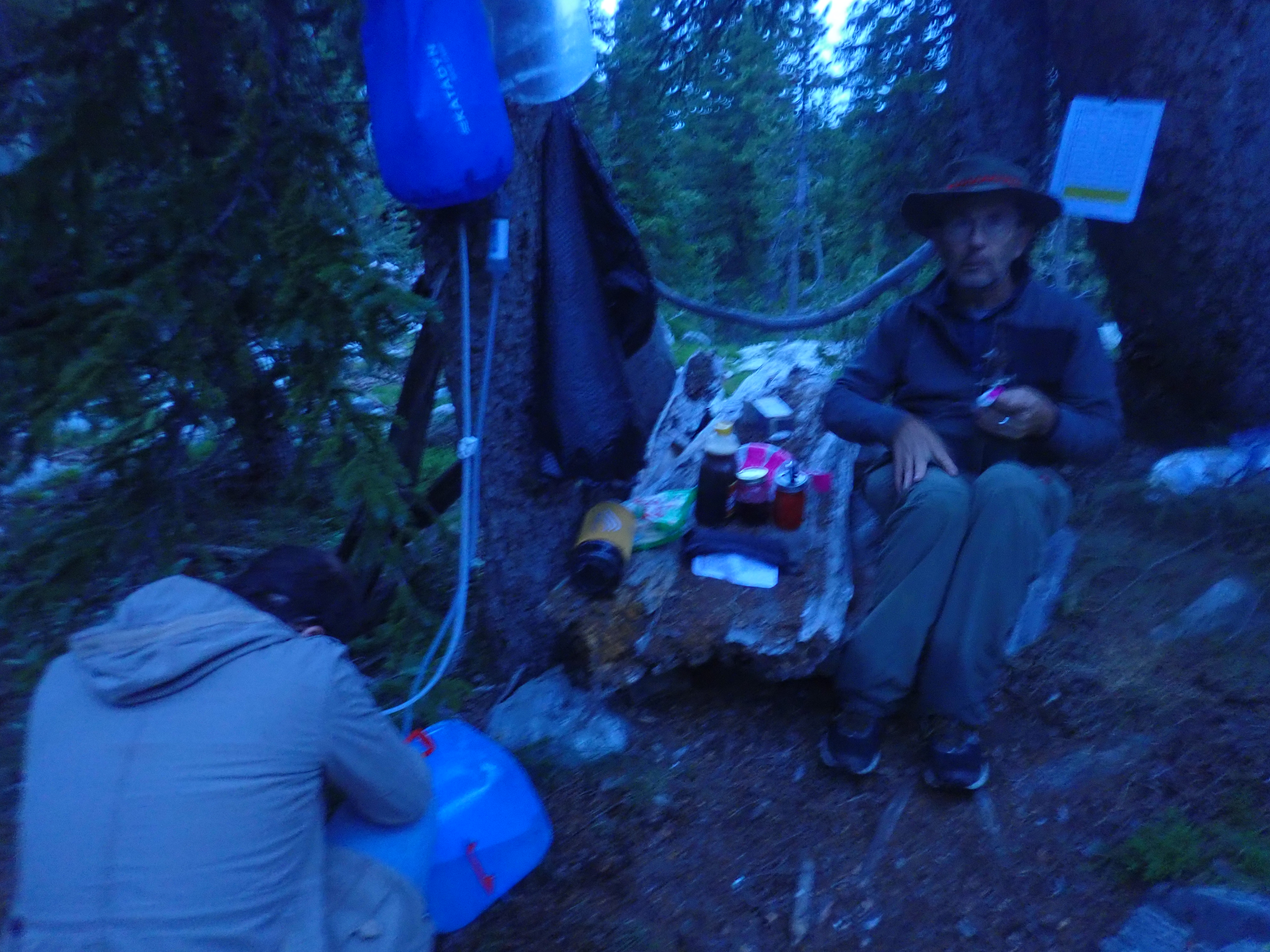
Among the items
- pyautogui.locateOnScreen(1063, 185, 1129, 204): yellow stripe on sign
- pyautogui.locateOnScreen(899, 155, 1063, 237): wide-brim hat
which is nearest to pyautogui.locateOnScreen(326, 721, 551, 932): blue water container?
pyautogui.locateOnScreen(899, 155, 1063, 237): wide-brim hat

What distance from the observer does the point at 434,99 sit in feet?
7.09

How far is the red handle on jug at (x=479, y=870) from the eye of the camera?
226 cm

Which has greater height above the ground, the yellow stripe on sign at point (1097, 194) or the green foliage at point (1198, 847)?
the yellow stripe on sign at point (1097, 194)

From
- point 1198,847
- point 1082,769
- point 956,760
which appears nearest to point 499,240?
point 956,760

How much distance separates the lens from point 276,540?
4.62 metres

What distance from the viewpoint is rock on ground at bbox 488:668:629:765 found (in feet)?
9.18

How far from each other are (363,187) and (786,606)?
2328 mm

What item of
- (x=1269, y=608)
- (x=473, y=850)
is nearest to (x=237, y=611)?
(x=473, y=850)

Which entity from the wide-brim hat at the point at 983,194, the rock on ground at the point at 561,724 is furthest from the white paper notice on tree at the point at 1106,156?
the rock on ground at the point at 561,724

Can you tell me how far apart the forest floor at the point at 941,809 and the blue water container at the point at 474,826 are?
0.15 meters

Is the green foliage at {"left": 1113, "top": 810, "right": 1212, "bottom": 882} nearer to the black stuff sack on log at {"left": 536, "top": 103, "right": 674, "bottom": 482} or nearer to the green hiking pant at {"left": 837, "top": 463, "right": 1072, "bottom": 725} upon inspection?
the green hiking pant at {"left": 837, "top": 463, "right": 1072, "bottom": 725}

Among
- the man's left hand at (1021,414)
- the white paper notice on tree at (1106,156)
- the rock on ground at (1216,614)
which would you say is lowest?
the rock on ground at (1216,614)

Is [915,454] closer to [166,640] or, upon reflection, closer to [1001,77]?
[1001,77]

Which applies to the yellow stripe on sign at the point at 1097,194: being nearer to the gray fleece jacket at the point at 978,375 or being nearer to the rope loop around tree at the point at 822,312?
the rope loop around tree at the point at 822,312
